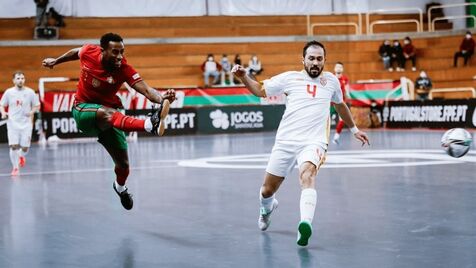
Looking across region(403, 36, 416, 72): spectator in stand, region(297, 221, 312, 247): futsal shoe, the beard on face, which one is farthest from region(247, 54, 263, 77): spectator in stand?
region(297, 221, 312, 247): futsal shoe

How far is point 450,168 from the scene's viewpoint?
14.1m

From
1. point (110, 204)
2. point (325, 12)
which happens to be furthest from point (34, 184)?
point (325, 12)

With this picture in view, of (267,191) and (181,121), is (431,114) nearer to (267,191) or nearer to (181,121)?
(181,121)

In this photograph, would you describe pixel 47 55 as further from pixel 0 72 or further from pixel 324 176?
pixel 324 176

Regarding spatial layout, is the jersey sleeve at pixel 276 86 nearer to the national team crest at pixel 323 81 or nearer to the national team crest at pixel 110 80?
the national team crest at pixel 323 81

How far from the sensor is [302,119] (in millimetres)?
7590

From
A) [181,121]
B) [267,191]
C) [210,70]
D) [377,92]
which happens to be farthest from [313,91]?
[210,70]

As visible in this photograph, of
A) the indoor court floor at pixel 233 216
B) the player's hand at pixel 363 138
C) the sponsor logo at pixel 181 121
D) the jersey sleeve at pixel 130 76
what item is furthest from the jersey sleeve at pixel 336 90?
the sponsor logo at pixel 181 121

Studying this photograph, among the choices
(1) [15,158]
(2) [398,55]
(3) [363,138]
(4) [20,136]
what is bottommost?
(1) [15,158]

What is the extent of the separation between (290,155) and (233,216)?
5.50 feet

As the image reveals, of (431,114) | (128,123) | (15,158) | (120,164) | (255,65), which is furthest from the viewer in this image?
(255,65)

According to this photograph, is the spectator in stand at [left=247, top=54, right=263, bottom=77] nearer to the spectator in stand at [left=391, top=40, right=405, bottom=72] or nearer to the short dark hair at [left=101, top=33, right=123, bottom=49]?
the spectator in stand at [left=391, top=40, right=405, bottom=72]

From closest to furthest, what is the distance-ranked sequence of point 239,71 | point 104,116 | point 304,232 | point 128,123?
1. point 304,232
2. point 239,71
3. point 128,123
4. point 104,116

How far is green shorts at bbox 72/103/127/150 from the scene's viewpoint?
29.3 ft
